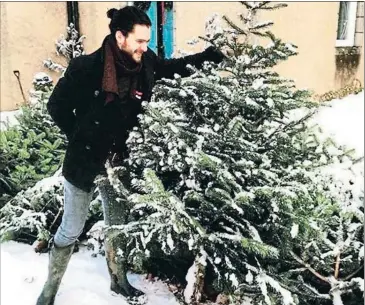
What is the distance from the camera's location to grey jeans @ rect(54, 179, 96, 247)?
2.48 metres

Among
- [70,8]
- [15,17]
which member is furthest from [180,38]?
[15,17]

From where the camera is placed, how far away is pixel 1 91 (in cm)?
667

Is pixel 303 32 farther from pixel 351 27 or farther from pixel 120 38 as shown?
pixel 120 38

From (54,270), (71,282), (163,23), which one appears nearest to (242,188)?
(54,270)

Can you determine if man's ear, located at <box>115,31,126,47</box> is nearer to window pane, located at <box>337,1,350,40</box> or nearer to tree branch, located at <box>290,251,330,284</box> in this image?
tree branch, located at <box>290,251,330,284</box>

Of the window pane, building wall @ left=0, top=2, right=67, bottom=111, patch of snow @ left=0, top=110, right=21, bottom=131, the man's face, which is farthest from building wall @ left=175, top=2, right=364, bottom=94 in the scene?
the man's face

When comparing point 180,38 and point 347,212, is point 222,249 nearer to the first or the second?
point 347,212

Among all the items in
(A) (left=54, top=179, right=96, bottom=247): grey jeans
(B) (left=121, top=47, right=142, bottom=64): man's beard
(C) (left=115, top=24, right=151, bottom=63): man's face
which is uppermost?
(C) (left=115, top=24, right=151, bottom=63): man's face

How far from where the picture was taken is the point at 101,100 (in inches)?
92.2

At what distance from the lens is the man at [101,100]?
2.26 metres

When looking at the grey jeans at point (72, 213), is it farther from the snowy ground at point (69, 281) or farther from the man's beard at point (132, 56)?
the man's beard at point (132, 56)

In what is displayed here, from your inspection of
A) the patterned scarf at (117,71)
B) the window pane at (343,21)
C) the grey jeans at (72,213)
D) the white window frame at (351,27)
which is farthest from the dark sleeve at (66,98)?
the window pane at (343,21)

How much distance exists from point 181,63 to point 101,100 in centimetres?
49

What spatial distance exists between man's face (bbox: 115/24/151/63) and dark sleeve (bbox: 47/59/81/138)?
235 mm
